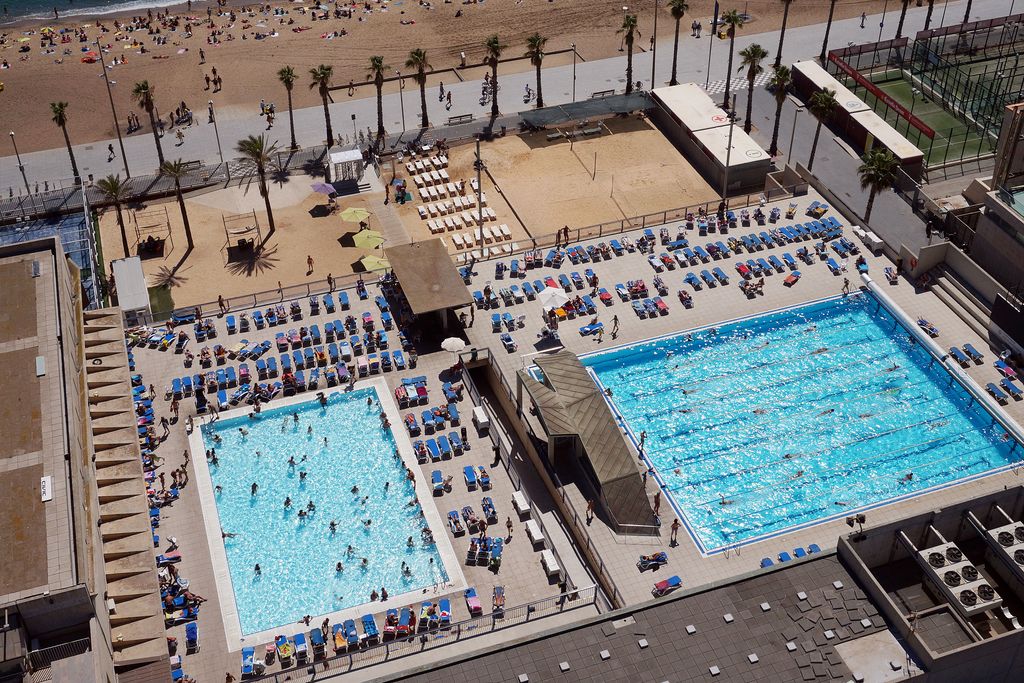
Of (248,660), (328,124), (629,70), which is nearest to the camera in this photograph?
(248,660)

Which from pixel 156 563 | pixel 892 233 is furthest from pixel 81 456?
pixel 892 233

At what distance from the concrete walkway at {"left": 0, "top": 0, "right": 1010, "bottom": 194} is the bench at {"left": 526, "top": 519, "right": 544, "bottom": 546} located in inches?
1992

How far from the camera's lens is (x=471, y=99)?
344 ft

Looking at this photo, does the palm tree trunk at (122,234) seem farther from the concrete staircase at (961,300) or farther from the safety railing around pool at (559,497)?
the concrete staircase at (961,300)

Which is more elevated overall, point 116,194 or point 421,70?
point 421,70

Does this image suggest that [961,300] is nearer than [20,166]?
Yes

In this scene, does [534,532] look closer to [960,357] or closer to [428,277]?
[428,277]

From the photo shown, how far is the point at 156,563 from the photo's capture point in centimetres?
5597

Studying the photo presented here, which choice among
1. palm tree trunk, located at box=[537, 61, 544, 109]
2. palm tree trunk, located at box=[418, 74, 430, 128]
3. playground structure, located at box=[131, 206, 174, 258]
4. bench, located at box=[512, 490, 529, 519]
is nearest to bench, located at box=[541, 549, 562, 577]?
bench, located at box=[512, 490, 529, 519]

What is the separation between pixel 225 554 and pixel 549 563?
17417 mm

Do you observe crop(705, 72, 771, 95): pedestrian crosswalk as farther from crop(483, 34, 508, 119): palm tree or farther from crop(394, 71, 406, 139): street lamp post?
crop(394, 71, 406, 139): street lamp post

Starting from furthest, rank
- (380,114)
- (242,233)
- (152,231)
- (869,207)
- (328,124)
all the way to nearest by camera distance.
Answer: (380,114) → (328,124) → (152,231) → (242,233) → (869,207)

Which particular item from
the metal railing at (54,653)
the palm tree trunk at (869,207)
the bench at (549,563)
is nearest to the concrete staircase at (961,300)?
the palm tree trunk at (869,207)

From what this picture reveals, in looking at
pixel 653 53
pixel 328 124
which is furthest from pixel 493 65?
pixel 653 53
